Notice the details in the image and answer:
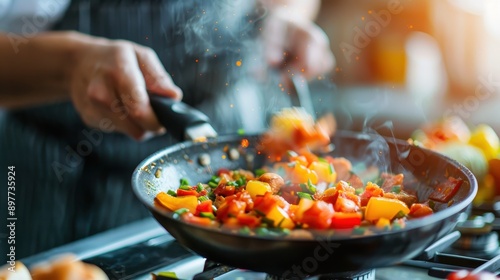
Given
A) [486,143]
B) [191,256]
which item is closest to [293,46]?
[486,143]

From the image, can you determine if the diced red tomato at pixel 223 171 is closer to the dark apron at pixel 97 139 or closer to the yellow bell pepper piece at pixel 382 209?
the yellow bell pepper piece at pixel 382 209

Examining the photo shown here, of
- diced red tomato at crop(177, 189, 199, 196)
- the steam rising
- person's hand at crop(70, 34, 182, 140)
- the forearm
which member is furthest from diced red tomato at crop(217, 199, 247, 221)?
the steam rising

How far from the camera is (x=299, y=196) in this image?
112 cm

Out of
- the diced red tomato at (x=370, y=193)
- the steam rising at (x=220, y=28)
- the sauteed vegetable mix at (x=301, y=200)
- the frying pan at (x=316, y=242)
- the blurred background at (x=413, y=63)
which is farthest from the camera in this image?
the blurred background at (x=413, y=63)

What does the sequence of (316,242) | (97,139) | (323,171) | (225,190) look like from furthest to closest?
1. (97,139)
2. (323,171)
3. (225,190)
4. (316,242)

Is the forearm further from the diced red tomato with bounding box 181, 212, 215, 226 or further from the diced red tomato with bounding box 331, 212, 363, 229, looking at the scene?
the diced red tomato with bounding box 331, 212, 363, 229

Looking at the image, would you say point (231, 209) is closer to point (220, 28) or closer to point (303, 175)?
point (303, 175)

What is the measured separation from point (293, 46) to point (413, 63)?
5.53 feet

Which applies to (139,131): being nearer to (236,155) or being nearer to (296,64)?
(236,155)

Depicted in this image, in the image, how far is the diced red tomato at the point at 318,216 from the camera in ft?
3.07

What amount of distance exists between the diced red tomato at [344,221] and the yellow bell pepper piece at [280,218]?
7cm

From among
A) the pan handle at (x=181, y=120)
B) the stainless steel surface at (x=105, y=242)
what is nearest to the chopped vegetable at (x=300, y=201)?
the pan handle at (x=181, y=120)

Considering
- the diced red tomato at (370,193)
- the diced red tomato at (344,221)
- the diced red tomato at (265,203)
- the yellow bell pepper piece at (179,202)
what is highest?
the diced red tomato at (344,221)

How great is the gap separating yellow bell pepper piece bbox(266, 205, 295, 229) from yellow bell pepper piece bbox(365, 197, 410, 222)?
0.14 meters
